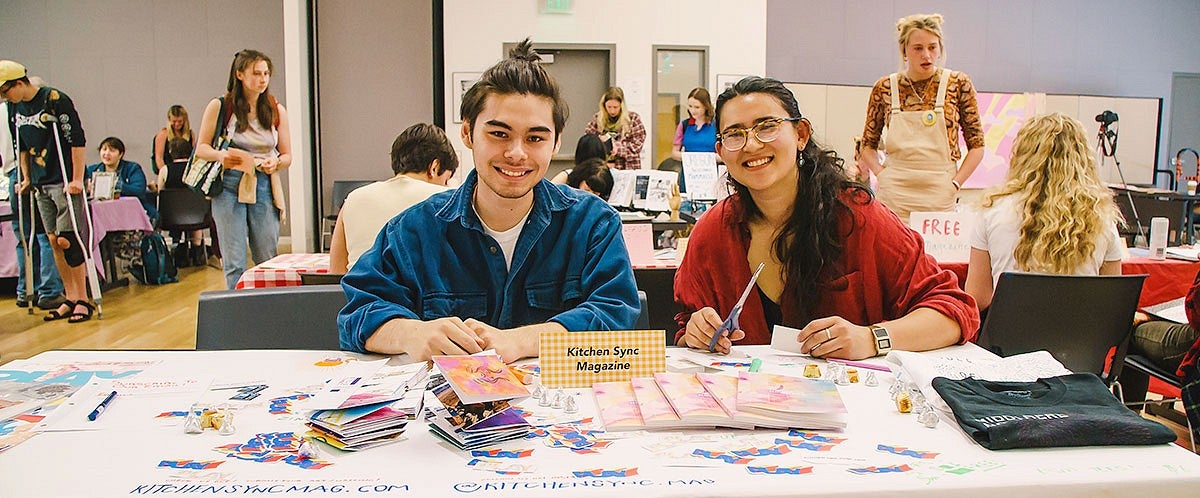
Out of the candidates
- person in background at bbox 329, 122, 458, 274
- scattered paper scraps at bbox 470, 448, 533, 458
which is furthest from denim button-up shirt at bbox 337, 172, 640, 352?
person in background at bbox 329, 122, 458, 274

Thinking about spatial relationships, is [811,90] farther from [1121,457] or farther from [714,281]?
[1121,457]

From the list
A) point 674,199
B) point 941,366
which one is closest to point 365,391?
point 941,366

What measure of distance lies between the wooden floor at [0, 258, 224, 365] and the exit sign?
3.92 meters

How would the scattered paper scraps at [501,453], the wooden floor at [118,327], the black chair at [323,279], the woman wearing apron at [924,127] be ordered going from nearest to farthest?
the scattered paper scraps at [501,453]
the black chair at [323,279]
the woman wearing apron at [924,127]
the wooden floor at [118,327]

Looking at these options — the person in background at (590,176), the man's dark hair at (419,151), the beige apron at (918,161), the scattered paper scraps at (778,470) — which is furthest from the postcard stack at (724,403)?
the person in background at (590,176)

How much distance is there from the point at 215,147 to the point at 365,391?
3716mm

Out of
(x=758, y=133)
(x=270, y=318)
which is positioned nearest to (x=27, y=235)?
(x=270, y=318)

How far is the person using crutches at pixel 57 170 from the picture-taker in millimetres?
5035

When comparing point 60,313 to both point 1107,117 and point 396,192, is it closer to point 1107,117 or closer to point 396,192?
point 396,192

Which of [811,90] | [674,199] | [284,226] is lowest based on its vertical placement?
[284,226]

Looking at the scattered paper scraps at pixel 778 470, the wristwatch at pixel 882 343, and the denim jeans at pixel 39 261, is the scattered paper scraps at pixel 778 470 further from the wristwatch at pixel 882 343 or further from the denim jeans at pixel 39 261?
the denim jeans at pixel 39 261

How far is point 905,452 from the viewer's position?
1.15 meters

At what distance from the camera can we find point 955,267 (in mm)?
3502

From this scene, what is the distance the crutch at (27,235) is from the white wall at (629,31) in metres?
3.33
